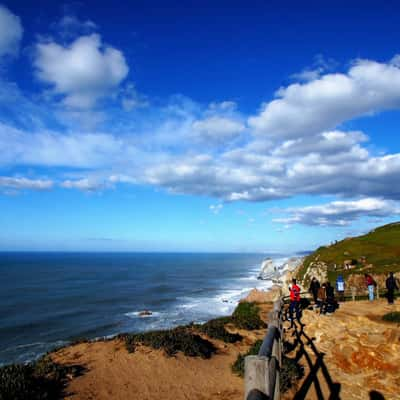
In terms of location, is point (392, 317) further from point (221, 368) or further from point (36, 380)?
point (36, 380)

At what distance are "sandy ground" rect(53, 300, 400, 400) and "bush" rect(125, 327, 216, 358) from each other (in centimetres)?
31

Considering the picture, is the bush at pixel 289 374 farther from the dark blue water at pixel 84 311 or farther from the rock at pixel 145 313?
the rock at pixel 145 313

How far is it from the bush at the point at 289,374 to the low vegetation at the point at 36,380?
5.98m

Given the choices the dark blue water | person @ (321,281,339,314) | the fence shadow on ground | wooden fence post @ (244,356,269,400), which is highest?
wooden fence post @ (244,356,269,400)

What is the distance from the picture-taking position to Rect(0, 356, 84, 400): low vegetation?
786 cm

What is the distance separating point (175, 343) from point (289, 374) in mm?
5104

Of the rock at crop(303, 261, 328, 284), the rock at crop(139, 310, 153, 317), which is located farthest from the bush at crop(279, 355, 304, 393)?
the rock at crop(139, 310, 153, 317)

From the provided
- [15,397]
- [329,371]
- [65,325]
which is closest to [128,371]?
[15,397]

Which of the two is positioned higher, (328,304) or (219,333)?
(328,304)

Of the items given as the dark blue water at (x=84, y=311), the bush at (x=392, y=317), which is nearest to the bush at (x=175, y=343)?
the bush at (x=392, y=317)

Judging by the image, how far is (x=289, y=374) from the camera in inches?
348

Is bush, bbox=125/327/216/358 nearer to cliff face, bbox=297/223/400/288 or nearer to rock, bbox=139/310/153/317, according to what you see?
cliff face, bbox=297/223/400/288

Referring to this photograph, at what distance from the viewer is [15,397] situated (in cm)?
764

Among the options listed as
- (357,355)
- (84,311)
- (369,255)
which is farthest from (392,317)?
(84,311)
